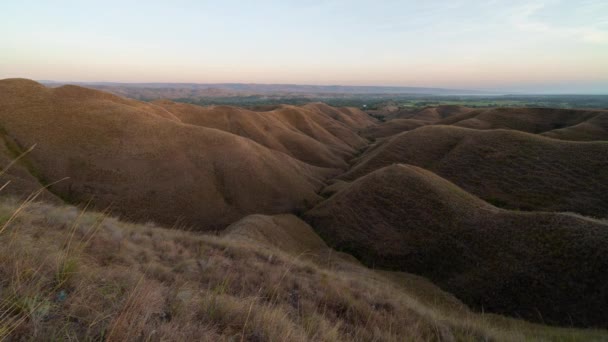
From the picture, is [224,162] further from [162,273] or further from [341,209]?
[162,273]

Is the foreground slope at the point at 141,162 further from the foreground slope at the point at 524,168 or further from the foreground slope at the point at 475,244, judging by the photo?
the foreground slope at the point at 524,168

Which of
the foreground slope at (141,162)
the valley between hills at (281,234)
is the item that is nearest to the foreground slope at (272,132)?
the valley between hills at (281,234)

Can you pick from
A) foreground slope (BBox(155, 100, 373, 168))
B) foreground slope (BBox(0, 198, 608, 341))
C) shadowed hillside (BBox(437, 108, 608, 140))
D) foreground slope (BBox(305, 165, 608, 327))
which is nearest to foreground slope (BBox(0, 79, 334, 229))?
foreground slope (BBox(305, 165, 608, 327))

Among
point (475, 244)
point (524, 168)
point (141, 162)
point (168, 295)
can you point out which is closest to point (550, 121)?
point (524, 168)

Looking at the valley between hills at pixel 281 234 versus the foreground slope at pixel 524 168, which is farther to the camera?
the foreground slope at pixel 524 168

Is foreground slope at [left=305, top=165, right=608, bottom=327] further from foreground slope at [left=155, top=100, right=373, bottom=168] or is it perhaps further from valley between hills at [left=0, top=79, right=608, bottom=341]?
foreground slope at [left=155, top=100, right=373, bottom=168]
